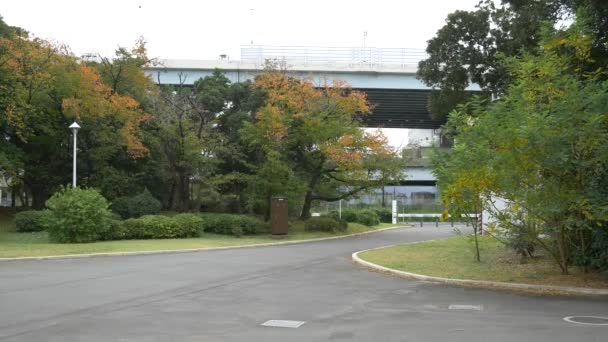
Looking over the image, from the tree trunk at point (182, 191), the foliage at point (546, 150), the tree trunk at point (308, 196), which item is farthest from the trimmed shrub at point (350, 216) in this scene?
the foliage at point (546, 150)

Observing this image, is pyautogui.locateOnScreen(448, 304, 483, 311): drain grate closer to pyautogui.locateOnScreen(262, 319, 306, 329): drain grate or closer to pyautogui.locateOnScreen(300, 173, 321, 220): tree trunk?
pyautogui.locateOnScreen(262, 319, 306, 329): drain grate

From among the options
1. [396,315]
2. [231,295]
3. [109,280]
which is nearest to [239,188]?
[109,280]

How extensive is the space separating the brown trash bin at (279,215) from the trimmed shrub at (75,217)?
28.1ft

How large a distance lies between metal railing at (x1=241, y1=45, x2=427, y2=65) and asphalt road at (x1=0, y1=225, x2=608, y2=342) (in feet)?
92.0

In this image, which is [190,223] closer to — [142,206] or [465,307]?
[142,206]

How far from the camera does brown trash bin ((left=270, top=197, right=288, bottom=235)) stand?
101 ft

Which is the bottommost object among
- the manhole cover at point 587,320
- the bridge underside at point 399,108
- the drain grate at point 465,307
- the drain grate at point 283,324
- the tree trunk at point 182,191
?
the drain grate at point 465,307

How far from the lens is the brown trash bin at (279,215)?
30703 mm

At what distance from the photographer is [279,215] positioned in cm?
3073

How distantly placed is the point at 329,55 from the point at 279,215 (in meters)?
17.0

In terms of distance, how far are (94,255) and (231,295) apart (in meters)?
10.6

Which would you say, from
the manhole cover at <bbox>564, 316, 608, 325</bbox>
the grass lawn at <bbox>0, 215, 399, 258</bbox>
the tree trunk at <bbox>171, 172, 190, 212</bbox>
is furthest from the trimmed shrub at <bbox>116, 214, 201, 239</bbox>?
the manhole cover at <bbox>564, 316, 608, 325</bbox>

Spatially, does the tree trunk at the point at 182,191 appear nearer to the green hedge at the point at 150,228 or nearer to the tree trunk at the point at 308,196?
the green hedge at the point at 150,228

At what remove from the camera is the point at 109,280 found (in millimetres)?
14203
